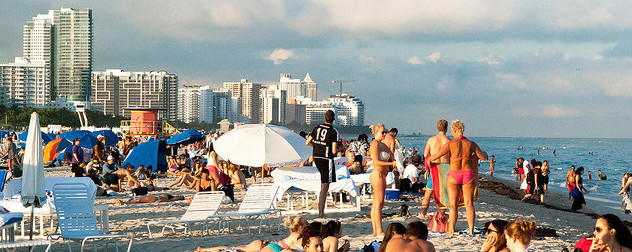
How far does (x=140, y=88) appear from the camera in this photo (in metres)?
186

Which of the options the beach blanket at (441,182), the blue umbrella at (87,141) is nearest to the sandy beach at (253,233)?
the beach blanket at (441,182)

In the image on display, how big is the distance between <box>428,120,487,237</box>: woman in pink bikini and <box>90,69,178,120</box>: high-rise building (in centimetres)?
18208

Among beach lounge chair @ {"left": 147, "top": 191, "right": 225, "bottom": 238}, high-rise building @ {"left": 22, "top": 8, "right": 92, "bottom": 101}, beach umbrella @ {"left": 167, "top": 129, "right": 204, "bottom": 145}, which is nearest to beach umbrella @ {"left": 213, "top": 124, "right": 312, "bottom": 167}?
beach lounge chair @ {"left": 147, "top": 191, "right": 225, "bottom": 238}

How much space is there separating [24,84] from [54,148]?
512 feet

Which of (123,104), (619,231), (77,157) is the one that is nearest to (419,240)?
(619,231)

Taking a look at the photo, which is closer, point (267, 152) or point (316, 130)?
point (316, 130)

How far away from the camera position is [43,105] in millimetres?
170250

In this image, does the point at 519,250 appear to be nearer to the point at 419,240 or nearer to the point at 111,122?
the point at 419,240

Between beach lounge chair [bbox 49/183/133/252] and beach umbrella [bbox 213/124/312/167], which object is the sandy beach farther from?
beach umbrella [bbox 213/124/312/167]

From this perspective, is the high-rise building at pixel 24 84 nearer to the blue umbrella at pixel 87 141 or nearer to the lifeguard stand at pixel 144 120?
the lifeguard stand at pixel 144 120

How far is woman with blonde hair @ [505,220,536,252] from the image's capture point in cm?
493

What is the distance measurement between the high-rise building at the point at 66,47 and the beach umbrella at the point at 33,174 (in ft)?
592

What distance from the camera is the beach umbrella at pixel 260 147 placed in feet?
38.7

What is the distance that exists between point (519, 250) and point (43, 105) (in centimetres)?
17997
